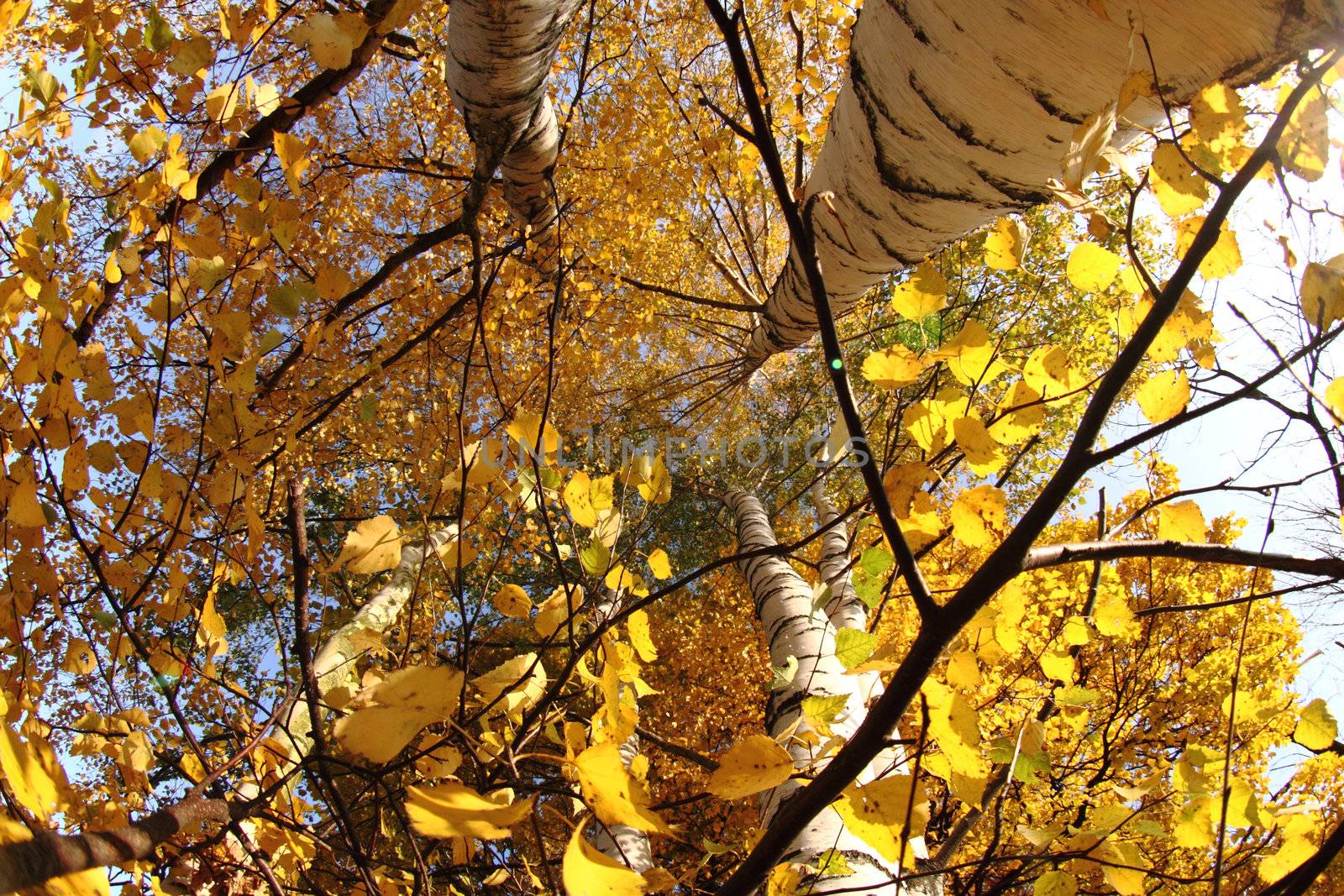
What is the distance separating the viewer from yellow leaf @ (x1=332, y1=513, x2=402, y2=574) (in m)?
0.87

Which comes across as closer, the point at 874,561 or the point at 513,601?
the point at 874,561

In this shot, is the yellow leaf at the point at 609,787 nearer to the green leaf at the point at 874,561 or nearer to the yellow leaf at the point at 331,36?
the green leaf at the point at 874,561

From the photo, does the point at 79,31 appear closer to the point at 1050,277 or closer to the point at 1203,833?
the point at 1203,833

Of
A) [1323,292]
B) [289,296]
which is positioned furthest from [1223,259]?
[289,296]

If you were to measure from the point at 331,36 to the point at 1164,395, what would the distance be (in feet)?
3.63

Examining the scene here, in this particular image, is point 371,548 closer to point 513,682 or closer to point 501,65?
point 513,682

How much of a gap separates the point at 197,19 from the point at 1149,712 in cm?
876

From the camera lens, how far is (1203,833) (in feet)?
2.58

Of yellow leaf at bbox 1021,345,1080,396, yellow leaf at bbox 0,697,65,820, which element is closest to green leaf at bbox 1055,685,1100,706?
yellow leaf at bbox 1021,345,1080,396

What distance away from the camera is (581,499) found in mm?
908

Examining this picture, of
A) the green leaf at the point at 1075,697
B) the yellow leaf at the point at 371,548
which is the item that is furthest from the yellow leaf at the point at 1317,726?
the yellow leaf at the point at 371,548

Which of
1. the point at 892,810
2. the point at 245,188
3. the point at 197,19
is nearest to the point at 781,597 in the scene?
the point at 892,810

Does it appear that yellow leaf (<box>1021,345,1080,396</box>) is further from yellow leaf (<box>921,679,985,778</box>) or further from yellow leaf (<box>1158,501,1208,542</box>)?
yellow leaf (<box>921,679,985,778</box>)

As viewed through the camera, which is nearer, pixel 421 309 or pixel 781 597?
pixel 781 597
